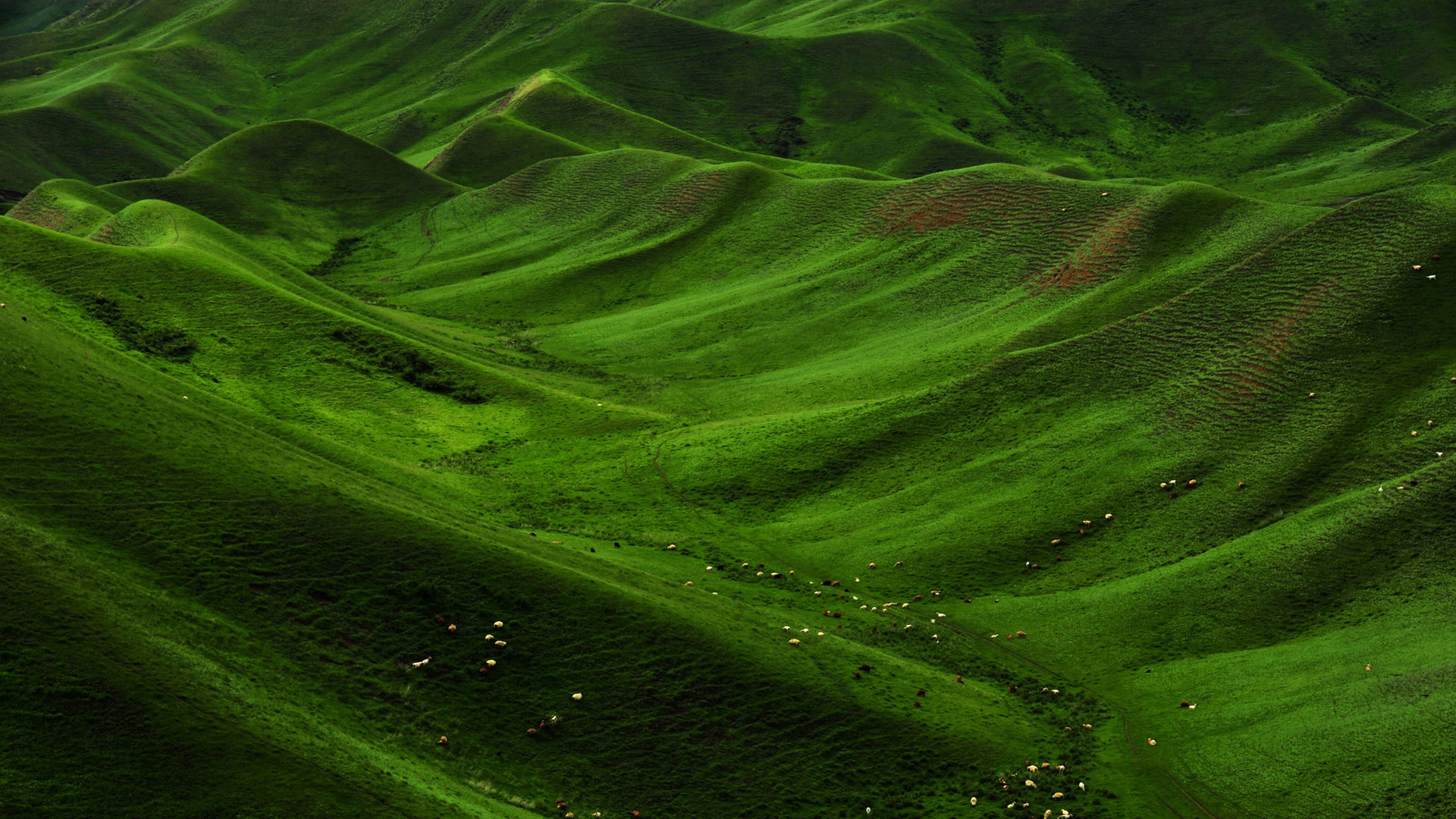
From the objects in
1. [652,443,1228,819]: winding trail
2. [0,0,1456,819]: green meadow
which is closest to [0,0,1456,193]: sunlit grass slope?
[0,0,1456,819]: green meadow

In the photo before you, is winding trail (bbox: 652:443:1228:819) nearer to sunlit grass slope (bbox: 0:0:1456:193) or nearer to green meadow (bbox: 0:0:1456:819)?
green meadow (bbox: 0:0:1456:819)

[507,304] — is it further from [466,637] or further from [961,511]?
[466,637]

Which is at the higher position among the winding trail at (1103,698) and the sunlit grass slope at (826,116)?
the sunlit grass slope at (826,116)

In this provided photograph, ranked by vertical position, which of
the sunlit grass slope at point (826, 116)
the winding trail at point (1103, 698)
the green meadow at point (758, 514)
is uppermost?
the sunlit grass slope at point (826, 116)

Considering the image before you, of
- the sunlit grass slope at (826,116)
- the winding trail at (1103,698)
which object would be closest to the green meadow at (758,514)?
the winding trail at (1103,698)

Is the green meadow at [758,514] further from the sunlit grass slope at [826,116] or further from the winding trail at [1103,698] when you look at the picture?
the sunlit grass slope at [826,116]

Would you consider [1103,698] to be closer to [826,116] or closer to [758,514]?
[758,514]

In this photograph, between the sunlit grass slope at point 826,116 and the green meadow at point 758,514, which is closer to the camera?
the green meadow at point 758,514

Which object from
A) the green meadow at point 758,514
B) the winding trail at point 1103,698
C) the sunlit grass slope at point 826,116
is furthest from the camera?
the sunlit grass slope at point 826,116

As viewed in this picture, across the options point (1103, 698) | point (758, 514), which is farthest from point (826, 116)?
point (1103, 698)

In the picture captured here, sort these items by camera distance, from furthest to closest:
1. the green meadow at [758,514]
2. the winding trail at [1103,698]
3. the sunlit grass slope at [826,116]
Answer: the sunlit grass slope at [826,116] < the winding trail at [1103,698] < the green meadow at [758,514]
